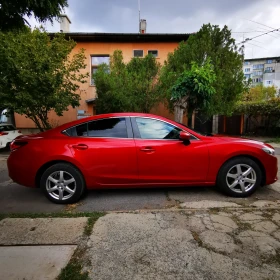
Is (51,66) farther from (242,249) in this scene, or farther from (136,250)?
(242,249)

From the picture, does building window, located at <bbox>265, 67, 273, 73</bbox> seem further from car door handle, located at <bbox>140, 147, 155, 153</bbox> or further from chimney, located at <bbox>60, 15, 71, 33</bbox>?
car door handle, located at <bbox>140, 147, 155, 153</bbox>

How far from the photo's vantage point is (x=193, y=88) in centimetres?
662

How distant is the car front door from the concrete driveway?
0.32m

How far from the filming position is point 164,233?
8.73ft

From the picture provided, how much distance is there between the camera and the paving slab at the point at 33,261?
1.98 metres

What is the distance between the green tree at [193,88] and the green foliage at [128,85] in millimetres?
2475

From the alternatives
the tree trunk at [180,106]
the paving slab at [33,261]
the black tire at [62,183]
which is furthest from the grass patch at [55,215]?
the tree trunk at [180,106]

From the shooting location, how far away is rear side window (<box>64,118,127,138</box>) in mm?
3785

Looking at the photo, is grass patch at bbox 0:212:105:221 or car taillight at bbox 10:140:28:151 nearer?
grass patch at bbox 0:212:105:221

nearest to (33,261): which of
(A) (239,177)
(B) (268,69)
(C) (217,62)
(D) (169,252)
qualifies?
(D) (169,252)

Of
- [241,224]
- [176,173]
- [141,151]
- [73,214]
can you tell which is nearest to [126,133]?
[141,151]

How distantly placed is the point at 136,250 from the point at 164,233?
0.47 metres

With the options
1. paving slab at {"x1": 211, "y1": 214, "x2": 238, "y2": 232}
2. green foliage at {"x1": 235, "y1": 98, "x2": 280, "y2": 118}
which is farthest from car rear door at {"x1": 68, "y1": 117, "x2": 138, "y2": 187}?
green foliage at {"x1": 235, "y1": 98, "x2": 280, "y2": 118}

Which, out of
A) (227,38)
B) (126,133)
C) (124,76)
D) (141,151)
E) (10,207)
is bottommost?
(10,207)
